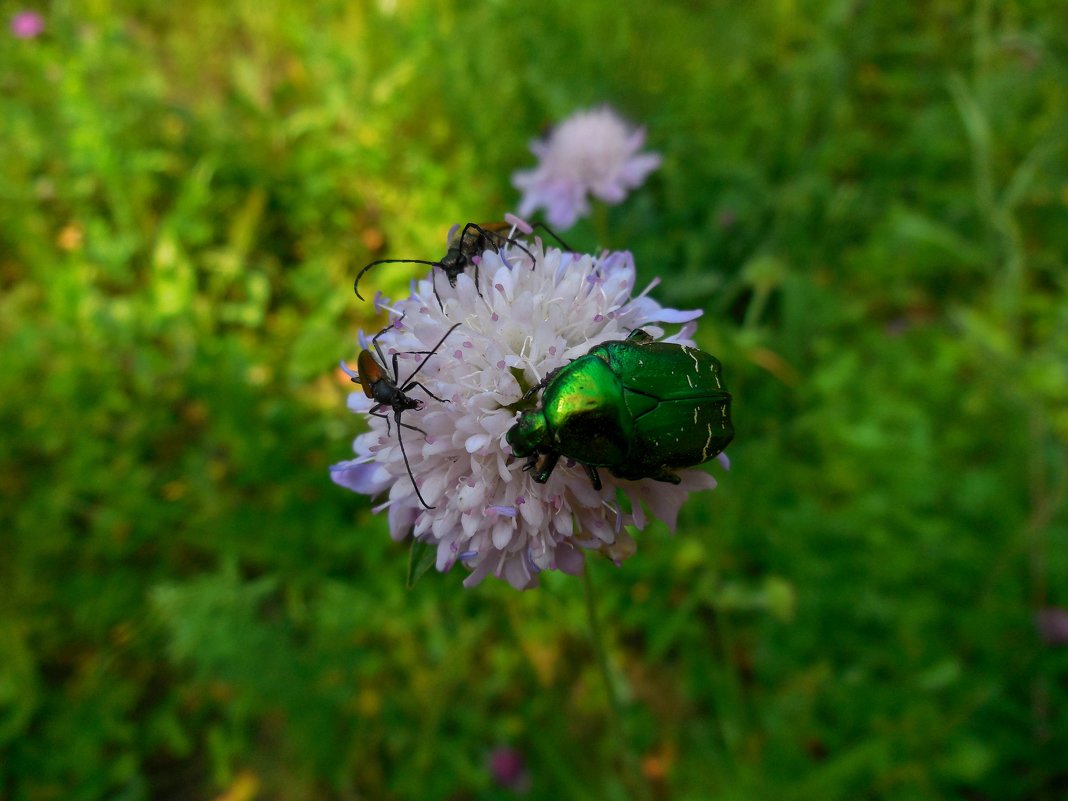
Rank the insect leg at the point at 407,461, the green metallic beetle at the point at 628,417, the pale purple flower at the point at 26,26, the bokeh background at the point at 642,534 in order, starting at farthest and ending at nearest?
1. the pale purple flower at the point at 26,26
2. the bokeh background at the point at 642,534
3. the insect leg at the point at 407,461
4. the green metallic beetle at the point at 628,417

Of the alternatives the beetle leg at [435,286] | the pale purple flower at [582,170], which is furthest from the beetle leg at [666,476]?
the pale purple flower at [582,170]

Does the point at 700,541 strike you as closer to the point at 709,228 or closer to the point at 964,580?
the point at 964,580

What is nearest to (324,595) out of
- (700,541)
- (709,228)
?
(700,541)

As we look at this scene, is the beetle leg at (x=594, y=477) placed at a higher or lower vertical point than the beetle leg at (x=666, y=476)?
higher

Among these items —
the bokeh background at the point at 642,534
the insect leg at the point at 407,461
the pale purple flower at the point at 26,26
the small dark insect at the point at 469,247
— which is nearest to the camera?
the insect leg at the point at 407,461

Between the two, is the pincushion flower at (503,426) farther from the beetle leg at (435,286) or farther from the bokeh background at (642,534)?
the bokeh background at (642,534)
